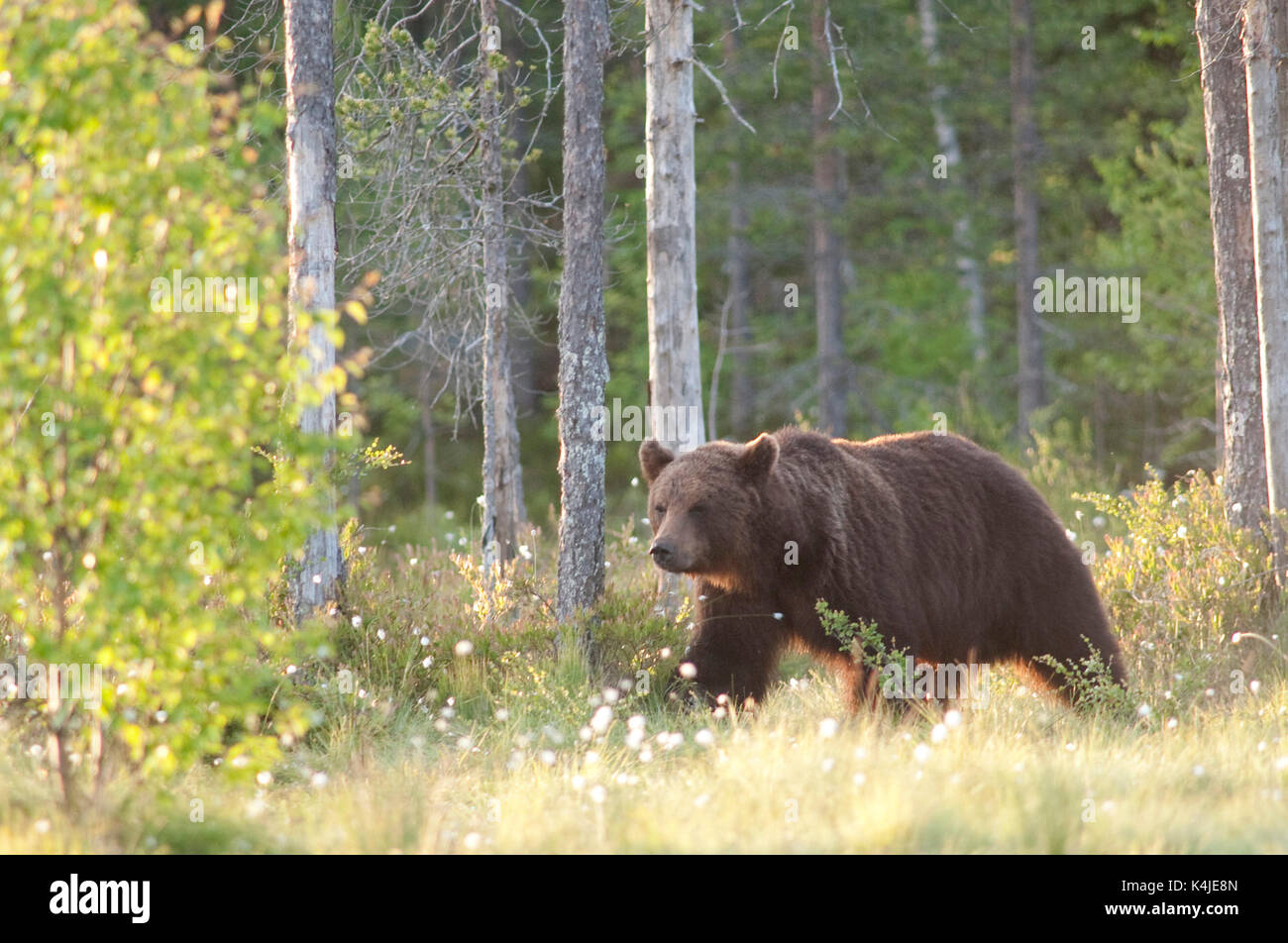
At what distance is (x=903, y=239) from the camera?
23047mm

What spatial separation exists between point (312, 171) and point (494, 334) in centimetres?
261

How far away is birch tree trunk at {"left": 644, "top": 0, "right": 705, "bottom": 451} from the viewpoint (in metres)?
8.82

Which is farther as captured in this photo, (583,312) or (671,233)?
(671,233)

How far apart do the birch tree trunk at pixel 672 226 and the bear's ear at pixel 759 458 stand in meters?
1.91

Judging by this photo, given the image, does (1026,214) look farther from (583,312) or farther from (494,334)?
(583,312)

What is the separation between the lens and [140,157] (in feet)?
14.5

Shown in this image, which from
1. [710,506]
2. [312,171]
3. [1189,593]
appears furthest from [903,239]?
[710,506]

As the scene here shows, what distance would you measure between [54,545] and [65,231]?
107 centimetres

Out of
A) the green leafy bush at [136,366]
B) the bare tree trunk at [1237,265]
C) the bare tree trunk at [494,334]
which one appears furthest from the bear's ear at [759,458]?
the bare tree trunk at [1237,265]

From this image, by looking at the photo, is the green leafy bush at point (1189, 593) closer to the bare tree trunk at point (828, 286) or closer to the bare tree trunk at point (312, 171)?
the bare tree trunk at point (312, 171)

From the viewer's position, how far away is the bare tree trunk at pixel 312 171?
768cm

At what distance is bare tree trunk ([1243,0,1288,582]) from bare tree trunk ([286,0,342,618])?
5991 millimetres
